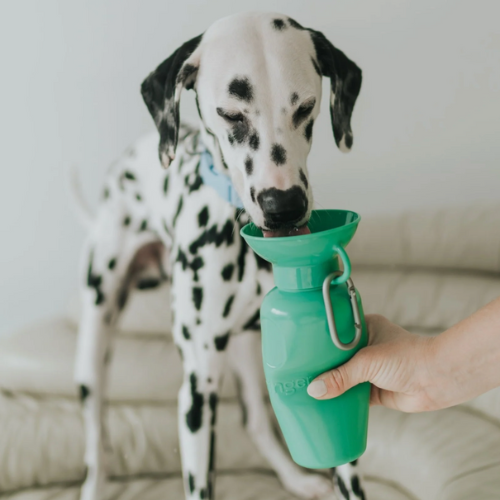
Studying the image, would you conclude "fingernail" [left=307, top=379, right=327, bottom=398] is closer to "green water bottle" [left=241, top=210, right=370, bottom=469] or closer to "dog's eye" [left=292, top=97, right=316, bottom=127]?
"green water bottle" [left=241, top=210, right=370, bottom=469]

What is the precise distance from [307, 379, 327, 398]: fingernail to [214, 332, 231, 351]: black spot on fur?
0.34m

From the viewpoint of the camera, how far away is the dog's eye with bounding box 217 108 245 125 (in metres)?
0.83

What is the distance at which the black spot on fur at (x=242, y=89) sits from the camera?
2.66 ft

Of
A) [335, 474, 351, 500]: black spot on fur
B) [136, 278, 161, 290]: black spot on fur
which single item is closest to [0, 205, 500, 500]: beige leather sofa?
[335, 474, 351, 500]: black spot on fur

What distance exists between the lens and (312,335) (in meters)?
0.71

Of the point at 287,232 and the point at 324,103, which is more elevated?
the point at 324,103

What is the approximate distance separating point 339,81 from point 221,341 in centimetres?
49

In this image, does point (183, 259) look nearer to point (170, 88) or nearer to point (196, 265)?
point (196, 265)

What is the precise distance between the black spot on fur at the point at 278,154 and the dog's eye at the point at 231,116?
7cm

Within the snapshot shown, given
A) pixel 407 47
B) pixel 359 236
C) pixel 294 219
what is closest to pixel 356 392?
pixel 294 219

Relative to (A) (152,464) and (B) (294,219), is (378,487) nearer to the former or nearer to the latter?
(A) (152,464)

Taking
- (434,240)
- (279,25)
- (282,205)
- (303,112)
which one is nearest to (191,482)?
(282,205)

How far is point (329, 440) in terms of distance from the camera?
2.47 feet

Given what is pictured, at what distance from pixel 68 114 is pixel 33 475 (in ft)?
3.28
